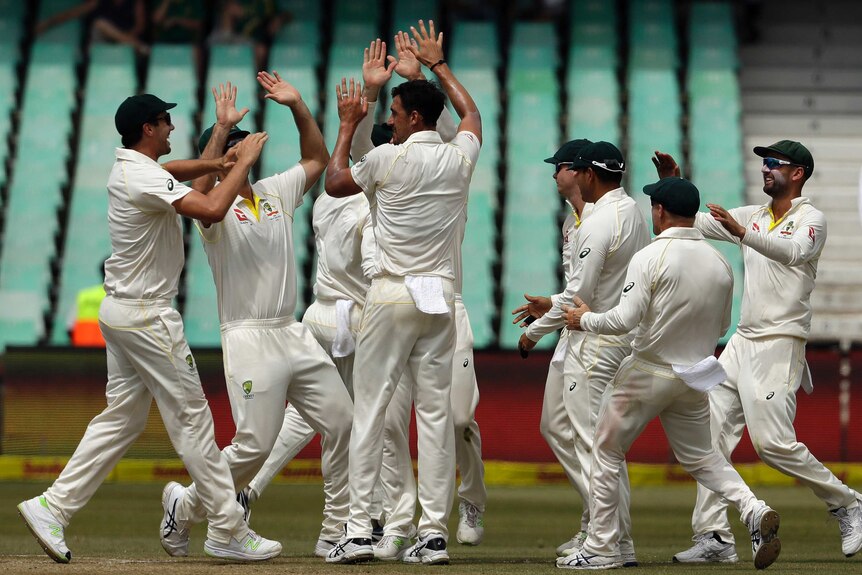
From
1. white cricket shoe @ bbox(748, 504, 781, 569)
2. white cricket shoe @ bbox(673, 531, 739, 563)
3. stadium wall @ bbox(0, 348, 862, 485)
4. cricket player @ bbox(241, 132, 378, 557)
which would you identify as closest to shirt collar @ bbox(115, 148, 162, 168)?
cricket player @ bbox(241, 132, 378, 557)

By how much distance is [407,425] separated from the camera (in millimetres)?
9164

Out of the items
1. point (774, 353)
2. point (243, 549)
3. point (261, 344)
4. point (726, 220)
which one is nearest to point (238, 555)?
point (243, 549)

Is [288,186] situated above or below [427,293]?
above

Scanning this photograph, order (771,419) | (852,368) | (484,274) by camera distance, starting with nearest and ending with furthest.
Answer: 1. (771,419)
2. (852,368)
3. (484,274)

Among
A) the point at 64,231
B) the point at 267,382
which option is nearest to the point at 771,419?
the point at 267,382

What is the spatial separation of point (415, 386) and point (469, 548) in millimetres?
1737

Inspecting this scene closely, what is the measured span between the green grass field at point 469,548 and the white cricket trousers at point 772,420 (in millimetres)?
343

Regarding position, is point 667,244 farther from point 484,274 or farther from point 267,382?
point 484,274

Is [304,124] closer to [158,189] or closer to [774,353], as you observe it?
[158,189]

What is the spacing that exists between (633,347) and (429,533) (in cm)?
147

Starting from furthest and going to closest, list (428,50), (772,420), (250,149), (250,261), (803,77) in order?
(803,77) → (772,420) → (428,50) → (250,261) → (250,149)

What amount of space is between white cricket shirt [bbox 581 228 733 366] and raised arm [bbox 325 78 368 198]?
4.82 feet

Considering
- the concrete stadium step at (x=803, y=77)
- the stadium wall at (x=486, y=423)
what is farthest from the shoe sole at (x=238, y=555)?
the concrete stadium step at (x=803, y=77)

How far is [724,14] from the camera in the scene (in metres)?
21.5
